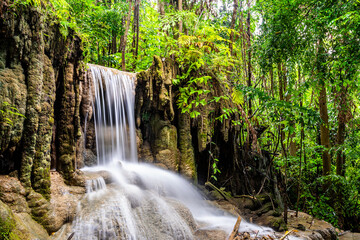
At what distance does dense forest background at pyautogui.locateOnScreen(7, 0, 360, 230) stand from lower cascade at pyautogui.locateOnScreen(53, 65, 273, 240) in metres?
1.22

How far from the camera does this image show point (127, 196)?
5.00m

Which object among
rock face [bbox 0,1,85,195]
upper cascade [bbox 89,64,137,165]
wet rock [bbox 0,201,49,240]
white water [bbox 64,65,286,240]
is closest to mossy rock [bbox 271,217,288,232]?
white water [bbox 64,65,286,240]

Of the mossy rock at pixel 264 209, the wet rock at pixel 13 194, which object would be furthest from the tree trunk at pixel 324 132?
the wet rock at pixel 13 194

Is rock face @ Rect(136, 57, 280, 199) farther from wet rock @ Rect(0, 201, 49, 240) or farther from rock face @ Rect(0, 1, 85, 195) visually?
wet rock @ Rect(0, 201, 49, 240)

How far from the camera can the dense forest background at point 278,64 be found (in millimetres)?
5070

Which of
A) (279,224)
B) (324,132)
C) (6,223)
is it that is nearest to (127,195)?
(6,223)

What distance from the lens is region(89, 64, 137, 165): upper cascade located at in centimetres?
700

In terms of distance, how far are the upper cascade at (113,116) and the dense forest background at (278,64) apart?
41.0 inches

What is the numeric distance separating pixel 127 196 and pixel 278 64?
6.94m

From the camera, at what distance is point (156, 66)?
7.67 m

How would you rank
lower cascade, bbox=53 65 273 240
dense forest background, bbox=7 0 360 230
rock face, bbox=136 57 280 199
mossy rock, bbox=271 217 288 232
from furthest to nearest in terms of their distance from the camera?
rock face, bbox=136 57 280 199 → mossy rock, bbox=271 217 288 232 → dense forest background, bbox=7 0 360 230 → lower cascade, bbox=53 65 273 240

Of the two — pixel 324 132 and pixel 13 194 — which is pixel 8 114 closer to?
pixel 13 194

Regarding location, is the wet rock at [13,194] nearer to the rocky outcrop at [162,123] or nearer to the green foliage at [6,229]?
the green foliage at [6,229]

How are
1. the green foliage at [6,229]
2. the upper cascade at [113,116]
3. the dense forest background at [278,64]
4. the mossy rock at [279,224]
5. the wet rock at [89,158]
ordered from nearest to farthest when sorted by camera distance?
the green foliage at [6,229]
the dense forest background at [278,64]
the mossy rock at [279,224]
the wet rock at [89,158]
the upper cascade at [113,116]
